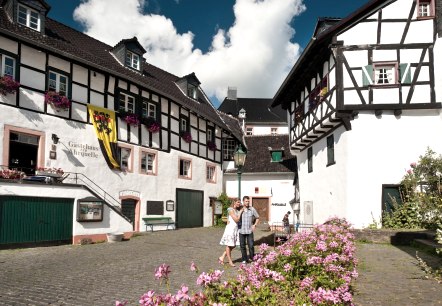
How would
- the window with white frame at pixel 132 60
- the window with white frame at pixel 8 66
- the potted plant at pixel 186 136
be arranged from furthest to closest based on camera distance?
the potted plant at pixel 186 136 → the window with white frame at pixel 132 60 → the window with white frame at pixel 8 66

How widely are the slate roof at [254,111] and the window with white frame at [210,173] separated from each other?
996 inches

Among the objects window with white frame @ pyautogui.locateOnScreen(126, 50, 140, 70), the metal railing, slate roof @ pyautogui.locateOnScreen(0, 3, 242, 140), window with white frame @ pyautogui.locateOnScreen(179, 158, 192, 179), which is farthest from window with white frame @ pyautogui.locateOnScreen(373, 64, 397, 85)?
window with white frame @ pyautogui.locateOnScreen(126, 50, 140, 70)

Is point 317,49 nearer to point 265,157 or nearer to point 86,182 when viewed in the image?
point 86,182

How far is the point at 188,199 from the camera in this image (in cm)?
2550

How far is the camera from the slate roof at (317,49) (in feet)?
51.9

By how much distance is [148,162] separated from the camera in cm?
2241

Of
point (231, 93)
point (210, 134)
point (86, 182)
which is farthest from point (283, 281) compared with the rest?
point (231, 93)

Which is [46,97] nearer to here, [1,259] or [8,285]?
[1,259]

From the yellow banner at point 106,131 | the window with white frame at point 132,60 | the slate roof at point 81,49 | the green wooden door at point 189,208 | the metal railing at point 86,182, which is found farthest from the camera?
the green wooden door at point 189,208

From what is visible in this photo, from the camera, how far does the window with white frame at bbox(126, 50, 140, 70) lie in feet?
76.5

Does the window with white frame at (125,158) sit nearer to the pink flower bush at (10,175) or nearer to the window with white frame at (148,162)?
the window with white frame at (148,162)

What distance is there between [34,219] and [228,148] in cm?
1818

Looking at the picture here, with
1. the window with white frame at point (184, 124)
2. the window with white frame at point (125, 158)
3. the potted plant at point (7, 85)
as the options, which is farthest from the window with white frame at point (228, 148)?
the potted plant at point (7, 85)

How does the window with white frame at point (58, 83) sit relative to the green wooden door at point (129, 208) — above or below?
above
